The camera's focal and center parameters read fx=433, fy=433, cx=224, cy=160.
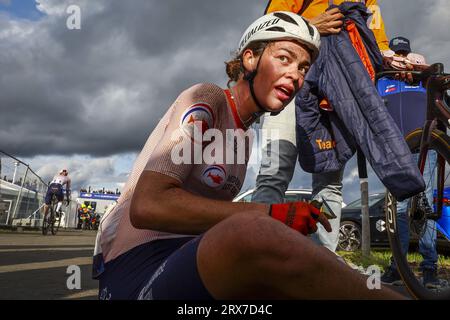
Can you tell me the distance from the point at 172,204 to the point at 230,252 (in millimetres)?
341

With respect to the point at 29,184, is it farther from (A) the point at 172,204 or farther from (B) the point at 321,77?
(A) the point at 172,204

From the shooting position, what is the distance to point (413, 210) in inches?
122

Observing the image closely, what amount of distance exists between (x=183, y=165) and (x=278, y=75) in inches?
29.8

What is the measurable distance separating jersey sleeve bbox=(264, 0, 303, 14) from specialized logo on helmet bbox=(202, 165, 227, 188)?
2135 mm

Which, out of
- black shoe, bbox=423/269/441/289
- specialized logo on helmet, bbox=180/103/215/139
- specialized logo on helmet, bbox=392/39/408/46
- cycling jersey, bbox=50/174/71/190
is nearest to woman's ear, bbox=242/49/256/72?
specialized logo on helmet, bbox=180/103/215/139

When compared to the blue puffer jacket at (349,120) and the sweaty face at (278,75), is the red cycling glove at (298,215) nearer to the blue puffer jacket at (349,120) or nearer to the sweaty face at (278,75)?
the sweaty face at (278,75)

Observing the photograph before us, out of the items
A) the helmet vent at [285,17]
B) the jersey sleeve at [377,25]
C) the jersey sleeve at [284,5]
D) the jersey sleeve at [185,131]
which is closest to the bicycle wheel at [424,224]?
the jersey sleeve at [377,25]

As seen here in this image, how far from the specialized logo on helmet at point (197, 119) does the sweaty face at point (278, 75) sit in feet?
1.41

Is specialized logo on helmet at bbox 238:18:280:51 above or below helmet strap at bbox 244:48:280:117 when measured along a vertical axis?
above

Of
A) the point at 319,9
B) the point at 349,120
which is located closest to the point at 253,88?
the point at 349,120

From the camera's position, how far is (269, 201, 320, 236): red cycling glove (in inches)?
51.9

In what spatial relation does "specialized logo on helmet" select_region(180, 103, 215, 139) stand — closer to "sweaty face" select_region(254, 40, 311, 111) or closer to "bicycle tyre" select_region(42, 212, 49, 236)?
"sweaty face" select_region(254, 40, 311, 111)

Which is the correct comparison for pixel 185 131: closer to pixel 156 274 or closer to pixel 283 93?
pixel 156 274
